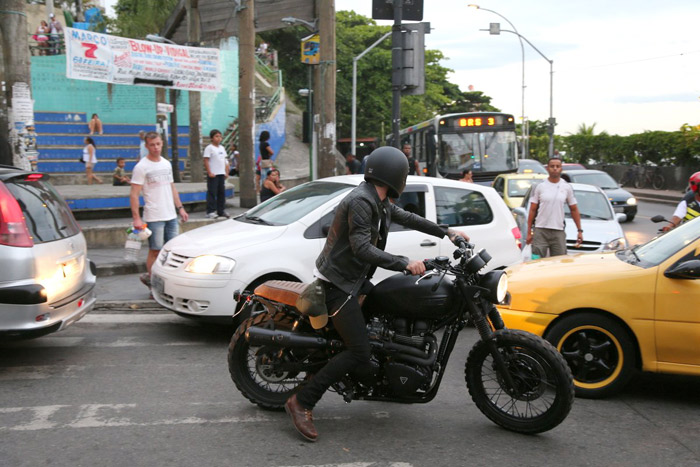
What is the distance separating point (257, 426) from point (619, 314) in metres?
2.63

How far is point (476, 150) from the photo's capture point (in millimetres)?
21594

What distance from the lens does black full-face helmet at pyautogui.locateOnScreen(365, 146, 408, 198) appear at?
4039mm

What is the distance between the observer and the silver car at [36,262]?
5.09 meters

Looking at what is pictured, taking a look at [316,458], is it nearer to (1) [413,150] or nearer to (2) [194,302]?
(2) [194,302]

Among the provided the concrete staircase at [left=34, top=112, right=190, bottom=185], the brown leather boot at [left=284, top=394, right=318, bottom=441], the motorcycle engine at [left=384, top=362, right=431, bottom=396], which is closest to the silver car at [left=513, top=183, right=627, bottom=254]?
the motorcycle engine at [left=384, top=362, right=431, bottom=396]

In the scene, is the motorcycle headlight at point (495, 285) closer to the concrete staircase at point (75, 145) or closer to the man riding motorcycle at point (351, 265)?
the man riding motorcycle at point (351, 265)

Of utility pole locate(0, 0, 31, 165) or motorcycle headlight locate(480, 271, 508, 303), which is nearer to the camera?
motorcycle headlight locate(480, 271, 508, 303)

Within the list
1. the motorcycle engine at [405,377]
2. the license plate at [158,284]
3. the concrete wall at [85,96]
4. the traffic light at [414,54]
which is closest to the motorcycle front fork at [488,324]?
the motorcycle engine at [405,377]

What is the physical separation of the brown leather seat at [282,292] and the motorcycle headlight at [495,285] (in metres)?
1.14

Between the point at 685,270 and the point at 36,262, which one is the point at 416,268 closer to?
the point at 685,270

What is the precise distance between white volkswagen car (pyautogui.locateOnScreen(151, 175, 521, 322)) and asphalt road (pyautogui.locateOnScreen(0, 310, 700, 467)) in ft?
2.46

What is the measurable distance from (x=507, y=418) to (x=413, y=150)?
2116cm

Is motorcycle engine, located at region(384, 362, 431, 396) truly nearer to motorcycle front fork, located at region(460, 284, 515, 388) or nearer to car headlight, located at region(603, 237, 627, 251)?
motorcycle front fork, located at region(460, 284, 515, 388)

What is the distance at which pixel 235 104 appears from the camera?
3394cm
